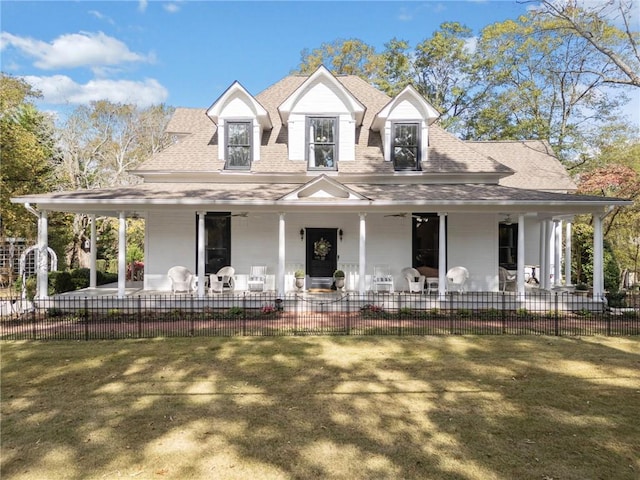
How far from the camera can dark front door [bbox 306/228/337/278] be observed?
595 inches


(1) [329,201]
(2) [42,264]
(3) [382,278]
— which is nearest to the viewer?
(2) [42,264]

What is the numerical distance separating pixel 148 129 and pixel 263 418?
32494 mm

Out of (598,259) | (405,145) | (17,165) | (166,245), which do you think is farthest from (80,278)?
(598,259)

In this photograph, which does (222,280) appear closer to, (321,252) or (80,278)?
(321,252)

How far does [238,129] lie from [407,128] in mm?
6789

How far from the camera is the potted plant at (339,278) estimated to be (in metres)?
14.2

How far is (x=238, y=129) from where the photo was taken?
15.6m

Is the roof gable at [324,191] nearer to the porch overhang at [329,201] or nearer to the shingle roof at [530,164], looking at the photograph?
the porch overhang at [329,201]

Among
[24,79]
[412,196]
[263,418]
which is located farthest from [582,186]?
[24,79]

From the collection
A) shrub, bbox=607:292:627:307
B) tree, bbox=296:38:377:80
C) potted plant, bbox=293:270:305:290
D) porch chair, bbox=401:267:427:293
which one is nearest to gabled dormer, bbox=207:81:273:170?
potted plant, bbox=293:270:305:290

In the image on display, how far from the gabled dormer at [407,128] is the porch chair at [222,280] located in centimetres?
764

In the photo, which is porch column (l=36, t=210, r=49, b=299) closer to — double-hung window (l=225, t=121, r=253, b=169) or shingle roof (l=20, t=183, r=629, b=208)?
shingle roof (l=20, t=183, r=629, b=208)

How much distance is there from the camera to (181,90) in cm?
3039

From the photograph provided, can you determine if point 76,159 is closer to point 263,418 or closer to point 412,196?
point 412,196
